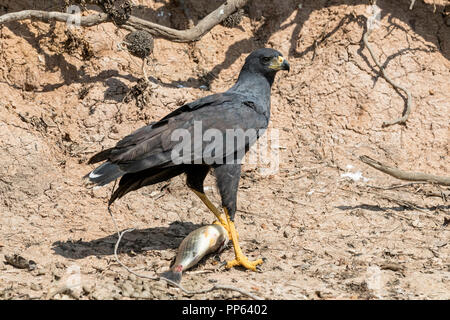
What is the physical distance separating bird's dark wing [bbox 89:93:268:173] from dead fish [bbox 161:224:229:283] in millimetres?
655

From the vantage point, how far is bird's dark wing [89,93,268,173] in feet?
16.5

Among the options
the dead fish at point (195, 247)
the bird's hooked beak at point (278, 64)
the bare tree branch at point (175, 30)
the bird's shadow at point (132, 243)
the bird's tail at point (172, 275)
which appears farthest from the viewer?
the bare tree branch at point (175, 30)

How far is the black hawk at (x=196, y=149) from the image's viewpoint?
5.05 m

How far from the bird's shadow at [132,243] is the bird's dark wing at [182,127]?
0.85 meters

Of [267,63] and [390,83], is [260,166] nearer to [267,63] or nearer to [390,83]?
[267,63]

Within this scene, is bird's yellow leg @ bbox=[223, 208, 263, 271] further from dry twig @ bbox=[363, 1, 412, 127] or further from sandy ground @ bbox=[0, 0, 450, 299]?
dry twig @ bbox=[363, 1, 412, 127]

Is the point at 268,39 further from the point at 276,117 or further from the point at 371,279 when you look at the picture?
the point at 371,279

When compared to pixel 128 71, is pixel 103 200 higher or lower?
lower

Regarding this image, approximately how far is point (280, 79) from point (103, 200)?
3.08 metres

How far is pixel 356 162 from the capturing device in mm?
7266

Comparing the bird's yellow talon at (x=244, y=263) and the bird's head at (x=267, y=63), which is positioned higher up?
the bird's head at (x=267, y=63)

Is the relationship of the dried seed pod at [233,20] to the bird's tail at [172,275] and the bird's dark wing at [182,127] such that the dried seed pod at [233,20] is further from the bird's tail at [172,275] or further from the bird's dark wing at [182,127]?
the bird's tail at [172,275]

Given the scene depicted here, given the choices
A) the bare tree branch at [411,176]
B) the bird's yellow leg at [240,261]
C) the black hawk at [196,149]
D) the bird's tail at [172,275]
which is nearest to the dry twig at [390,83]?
the bare tree branch at [411,176]

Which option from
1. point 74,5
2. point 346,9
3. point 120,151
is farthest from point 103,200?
point 346,9
